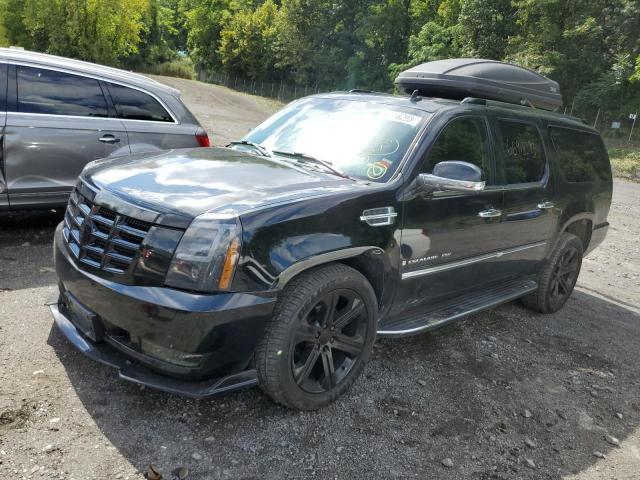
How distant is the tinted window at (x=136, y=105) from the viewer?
5.76 meters

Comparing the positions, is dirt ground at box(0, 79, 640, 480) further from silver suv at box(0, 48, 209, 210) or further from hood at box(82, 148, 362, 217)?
hood at box(82, 148, 362, 217)

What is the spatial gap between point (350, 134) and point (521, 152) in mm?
1637

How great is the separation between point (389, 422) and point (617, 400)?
197 centimetres

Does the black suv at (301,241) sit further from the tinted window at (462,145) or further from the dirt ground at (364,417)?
the dirt ground at (364,417)

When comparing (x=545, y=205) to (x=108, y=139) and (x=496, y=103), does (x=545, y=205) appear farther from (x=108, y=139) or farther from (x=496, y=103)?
(x=108, y=139)

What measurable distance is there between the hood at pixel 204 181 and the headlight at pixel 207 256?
10cm

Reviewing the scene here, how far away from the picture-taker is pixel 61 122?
535 centimetres

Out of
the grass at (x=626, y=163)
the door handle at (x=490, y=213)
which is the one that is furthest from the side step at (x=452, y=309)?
the grass at (x=626, y=163)

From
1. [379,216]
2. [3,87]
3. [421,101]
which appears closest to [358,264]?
[379,216]

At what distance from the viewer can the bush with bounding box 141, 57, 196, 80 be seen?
199 feet

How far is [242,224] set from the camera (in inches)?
108

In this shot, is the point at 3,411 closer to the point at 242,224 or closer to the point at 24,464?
the point at 24,464

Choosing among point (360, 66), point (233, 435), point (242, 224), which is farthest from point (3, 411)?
point (360, 66)

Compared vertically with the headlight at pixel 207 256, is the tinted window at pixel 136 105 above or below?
above
